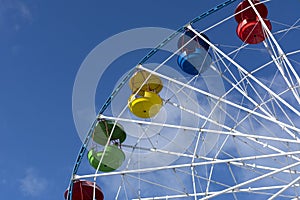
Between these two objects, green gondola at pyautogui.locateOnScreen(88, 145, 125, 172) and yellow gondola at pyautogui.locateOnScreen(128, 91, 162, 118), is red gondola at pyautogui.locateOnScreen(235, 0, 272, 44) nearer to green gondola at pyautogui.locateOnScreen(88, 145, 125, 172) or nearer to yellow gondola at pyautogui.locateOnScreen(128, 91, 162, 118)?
yellow gondola at pyautogui.locateOnScreen(128, 91, 162, 118)

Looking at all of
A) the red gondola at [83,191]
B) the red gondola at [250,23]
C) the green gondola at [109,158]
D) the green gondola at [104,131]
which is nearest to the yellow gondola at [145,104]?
the green gondola at [104,131]

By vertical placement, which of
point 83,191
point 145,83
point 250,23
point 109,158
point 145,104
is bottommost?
point 83,191

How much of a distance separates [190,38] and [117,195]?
4.46m

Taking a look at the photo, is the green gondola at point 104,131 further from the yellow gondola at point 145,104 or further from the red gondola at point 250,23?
the red gondola at point 250,23

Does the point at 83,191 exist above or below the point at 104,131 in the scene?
below

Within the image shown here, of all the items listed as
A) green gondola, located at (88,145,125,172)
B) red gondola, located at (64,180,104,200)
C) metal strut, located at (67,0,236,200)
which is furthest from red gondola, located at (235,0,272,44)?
red gondola, located at (64,180,104,200)

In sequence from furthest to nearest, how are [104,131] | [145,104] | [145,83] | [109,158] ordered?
[145,83]
[104,131]
[145,104]
[109,158]

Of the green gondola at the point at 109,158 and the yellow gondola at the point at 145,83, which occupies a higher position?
the yellow gondola at the point at 145,83

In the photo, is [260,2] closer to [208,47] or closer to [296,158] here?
[208,47]

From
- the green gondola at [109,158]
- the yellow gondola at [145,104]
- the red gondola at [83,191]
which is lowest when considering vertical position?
the red gondola at [83,191]

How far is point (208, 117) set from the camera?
1230 cm

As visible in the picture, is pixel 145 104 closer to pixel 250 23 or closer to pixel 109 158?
pixel 109 158

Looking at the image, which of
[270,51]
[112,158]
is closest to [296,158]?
[270,51]

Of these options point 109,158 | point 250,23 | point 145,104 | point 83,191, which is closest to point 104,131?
point 109,158
